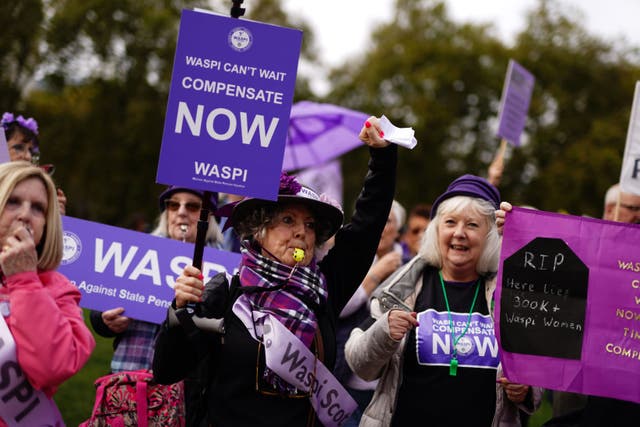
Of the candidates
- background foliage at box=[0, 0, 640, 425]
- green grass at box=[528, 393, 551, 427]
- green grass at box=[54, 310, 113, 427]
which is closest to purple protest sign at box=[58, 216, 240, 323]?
green grass at box=[54, 310, 113, 427]

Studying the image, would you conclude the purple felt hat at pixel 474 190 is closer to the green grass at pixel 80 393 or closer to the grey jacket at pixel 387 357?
the grey jacket at pixel 387 357

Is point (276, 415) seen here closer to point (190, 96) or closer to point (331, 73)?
point (190, 96)

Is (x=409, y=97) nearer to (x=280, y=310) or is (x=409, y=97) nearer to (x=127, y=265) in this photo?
(x=127, y=265)

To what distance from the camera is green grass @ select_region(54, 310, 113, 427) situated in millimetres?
7312

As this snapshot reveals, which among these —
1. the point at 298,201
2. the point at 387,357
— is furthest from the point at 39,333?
the point at 387,357

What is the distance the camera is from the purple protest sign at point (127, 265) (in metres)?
4.61

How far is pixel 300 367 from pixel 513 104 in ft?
17.2

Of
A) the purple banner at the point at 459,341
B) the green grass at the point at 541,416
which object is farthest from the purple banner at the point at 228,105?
the green grass at the point at 541,416

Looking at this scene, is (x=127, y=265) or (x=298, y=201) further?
(x=127, y=265)

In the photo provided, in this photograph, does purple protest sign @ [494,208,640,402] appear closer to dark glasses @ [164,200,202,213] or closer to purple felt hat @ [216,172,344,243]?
purple felt hat @ [216,172,344,243]

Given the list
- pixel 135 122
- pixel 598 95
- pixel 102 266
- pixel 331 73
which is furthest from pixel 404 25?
pixel 102 266

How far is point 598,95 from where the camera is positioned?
31797 millimetres

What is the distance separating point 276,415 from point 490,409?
1.12 m

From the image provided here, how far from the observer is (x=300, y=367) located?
3.32m
